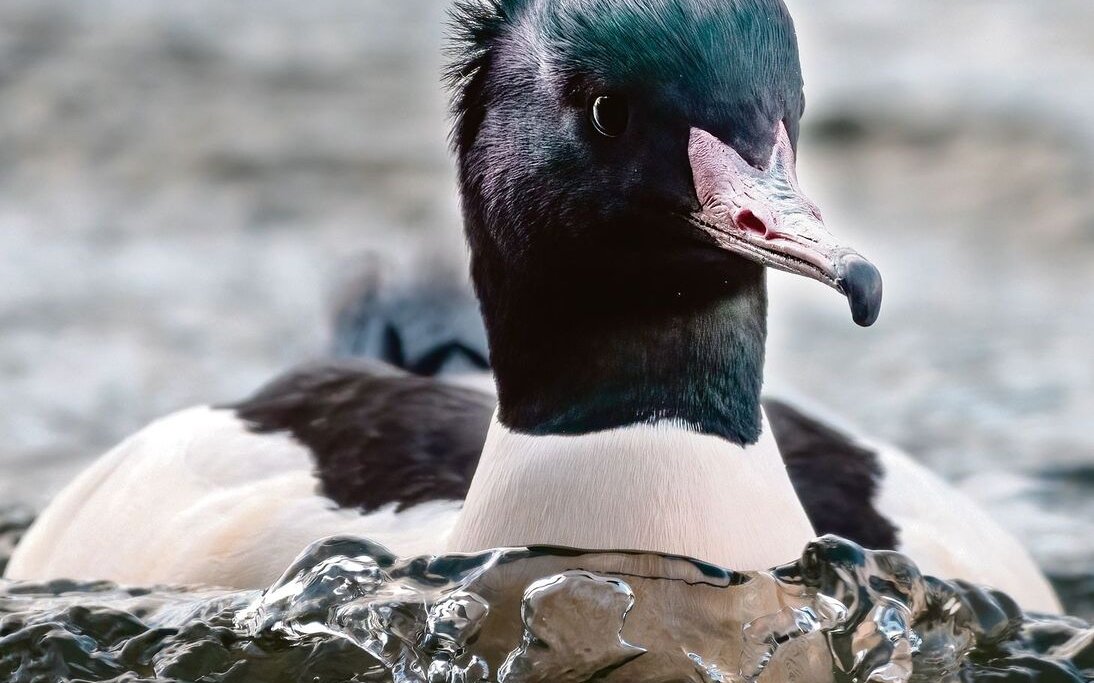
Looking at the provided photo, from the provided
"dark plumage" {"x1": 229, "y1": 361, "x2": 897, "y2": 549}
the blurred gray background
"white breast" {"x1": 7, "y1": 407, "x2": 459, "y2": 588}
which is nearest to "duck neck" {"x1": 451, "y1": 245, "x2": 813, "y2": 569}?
"white breast" {"x1": 7, "y1": 407, "x2": 459, "y2": 588}

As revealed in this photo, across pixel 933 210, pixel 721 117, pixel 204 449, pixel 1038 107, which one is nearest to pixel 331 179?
pixel 933 210

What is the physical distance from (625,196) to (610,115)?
0.48 feet

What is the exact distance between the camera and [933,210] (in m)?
7.93

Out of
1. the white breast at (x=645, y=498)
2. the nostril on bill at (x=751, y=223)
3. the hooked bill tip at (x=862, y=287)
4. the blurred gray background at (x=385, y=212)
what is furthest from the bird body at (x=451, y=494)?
the blurred gray background at (x=385, y=212)

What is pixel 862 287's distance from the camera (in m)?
2.56

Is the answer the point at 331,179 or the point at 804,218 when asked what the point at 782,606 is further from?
the point at 331,179

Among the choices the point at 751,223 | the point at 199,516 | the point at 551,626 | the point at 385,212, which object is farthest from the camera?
the point at 385,212

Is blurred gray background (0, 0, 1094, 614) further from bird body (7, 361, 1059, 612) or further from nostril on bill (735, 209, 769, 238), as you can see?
nostril on bill (735, 209, 769, 238)

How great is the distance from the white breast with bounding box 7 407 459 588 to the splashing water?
9cm

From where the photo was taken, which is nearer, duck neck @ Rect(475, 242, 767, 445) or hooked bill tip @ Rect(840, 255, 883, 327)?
hooked bill tip @ Rect(840, 255, 883, 327)

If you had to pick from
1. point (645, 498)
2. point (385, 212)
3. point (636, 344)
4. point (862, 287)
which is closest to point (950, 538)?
point (645, 498)

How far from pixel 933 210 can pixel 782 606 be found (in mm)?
4925

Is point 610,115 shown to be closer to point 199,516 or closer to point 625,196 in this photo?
point 625,196

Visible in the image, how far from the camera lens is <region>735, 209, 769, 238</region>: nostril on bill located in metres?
2.82
